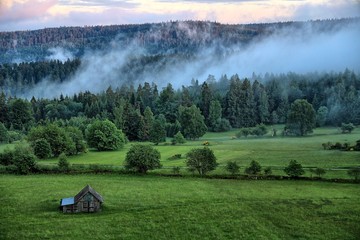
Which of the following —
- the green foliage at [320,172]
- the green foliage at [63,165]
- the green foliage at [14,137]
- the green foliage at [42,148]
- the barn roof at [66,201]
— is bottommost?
the barn roof at [66,201]

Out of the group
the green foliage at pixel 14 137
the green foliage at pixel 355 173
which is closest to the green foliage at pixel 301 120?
the green foliage at pixel 355 173

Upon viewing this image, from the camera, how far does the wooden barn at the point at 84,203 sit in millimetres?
56406

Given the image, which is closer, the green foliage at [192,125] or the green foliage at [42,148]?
the green foliage at [42,148]

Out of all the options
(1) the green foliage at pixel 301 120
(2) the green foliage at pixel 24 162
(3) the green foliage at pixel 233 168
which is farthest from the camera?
(1) the green foliage at pixel 301 120

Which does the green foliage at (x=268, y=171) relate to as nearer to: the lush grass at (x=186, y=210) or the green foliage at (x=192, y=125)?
the lush grass at (x=186, y=210)

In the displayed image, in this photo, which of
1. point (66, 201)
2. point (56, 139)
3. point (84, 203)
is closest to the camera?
point (84, 203)

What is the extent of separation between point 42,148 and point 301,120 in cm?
6764

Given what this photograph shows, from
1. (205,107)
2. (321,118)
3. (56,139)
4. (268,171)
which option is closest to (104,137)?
(56,139)

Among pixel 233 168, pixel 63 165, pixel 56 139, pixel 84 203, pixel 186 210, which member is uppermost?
pixel 56 139

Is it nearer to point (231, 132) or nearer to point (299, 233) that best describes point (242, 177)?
point (299, 233)

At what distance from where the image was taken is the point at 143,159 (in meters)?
78.8

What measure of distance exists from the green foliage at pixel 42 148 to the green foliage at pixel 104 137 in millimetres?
15816

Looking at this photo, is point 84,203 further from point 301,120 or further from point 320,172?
point 301,120

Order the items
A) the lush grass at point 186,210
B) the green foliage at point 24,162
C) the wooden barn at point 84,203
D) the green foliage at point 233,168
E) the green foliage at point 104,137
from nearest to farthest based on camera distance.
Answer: the lush grass at point 186,210
the wooden barn at point 84,203
the green foliage at point 233,168
the green foliage at point 24,162
the green foliage at point 104,137
